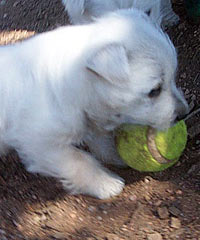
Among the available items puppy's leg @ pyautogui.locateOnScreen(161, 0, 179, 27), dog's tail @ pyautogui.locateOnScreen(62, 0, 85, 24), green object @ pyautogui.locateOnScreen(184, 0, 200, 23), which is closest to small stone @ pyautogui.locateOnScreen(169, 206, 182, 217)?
dog's tail @ pyautogui.locateOnScreen(62, 0, 85, 24)

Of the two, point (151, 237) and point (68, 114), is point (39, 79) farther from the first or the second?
point (151, 237)

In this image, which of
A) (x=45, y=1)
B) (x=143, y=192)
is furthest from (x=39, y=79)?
(x=45, y=1)

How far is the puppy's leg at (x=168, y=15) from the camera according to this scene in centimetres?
412

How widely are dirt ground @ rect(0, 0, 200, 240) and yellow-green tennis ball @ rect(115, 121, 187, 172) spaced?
0.36 m

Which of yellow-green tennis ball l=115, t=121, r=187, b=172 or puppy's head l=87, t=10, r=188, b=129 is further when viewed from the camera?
yellow-green tennis ball l=115, t=121, r=187, b=172

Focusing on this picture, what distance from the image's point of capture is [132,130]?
3086 millimetres

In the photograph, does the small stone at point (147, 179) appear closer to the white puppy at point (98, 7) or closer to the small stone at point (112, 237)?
the small stone at point (112, 237)

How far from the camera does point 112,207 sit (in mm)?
3316

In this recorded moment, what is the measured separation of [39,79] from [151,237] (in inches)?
50.5

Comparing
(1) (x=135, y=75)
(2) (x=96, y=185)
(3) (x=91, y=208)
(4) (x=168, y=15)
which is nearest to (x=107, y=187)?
(2) (x=96, y=185)

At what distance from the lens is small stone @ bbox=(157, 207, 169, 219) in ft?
A: 10.6

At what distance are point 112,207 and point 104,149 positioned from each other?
1.73 ft

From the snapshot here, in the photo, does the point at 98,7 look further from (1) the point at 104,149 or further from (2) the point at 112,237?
(2) the point at 112,237

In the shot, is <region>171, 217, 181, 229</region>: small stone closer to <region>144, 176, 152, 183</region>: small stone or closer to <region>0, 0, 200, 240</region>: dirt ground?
<region>0, 0, 200, 240</region>: dirt ground
